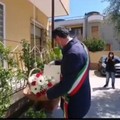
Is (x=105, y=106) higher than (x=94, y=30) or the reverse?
the reverse

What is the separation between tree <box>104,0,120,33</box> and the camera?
1160 cm

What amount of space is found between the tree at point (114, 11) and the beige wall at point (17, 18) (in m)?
3.27

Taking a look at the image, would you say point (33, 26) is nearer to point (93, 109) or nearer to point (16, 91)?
point (93, 109)

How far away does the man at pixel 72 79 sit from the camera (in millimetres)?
3188

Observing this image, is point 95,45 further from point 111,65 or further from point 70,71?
point 70,71

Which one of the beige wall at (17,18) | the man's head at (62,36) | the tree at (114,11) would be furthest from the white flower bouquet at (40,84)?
the tree at (114,11)

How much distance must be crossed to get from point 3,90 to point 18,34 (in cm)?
601

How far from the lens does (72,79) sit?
3.19 meters

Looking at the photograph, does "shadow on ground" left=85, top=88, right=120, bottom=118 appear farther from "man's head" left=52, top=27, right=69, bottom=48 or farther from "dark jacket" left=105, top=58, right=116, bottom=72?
"man's head" left=52, top=27, right=69, bottom=48

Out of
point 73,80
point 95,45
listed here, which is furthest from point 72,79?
point 95,45

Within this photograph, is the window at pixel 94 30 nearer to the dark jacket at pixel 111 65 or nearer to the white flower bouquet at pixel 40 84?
the dark jacket at pixel 111 65

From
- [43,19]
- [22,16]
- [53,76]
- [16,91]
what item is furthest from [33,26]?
[53,76]

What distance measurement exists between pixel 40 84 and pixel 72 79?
589 mm

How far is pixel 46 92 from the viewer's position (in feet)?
11.3
